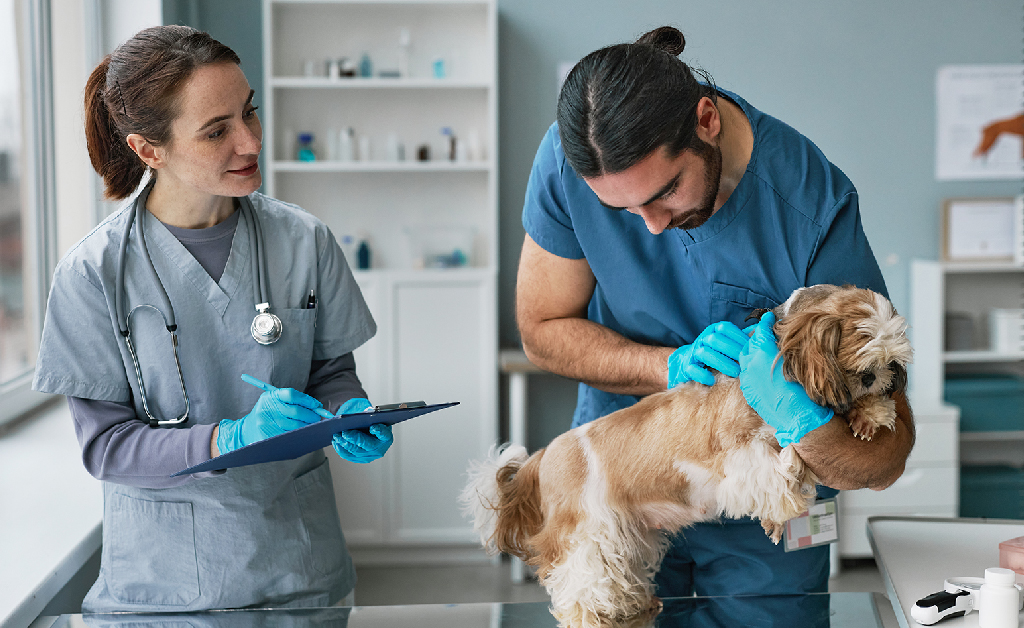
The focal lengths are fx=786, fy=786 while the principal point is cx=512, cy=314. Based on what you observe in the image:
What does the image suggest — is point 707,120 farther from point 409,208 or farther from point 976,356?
point 976,356

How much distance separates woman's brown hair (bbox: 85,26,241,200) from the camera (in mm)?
1365

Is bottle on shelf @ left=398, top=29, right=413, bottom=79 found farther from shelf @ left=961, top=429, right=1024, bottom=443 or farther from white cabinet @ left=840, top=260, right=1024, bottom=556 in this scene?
shelf @ left=961, top=429, right=1024, bottom=443

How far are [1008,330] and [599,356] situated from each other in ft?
11.1

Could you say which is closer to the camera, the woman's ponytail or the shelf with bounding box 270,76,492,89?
the woman's ponytail

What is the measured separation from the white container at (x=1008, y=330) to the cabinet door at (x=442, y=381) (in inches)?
101

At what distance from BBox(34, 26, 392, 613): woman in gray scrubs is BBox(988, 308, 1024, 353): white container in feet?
12.1

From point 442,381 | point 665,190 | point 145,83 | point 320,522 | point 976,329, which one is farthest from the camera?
point 976,329

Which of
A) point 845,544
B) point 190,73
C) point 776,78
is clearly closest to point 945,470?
point 845,544

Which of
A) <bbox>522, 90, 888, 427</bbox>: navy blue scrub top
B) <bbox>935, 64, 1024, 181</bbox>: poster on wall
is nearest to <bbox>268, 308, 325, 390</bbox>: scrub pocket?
<bbox>522, 90, 888, 427</bbox>: navy blue scrub top

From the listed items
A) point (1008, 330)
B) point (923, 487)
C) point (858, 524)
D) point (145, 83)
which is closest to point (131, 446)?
point (145, 83)

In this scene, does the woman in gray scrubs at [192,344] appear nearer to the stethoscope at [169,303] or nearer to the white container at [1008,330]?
the stethoscope at [169,303]

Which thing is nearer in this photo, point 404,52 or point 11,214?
point 11,214

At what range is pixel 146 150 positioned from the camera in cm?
143

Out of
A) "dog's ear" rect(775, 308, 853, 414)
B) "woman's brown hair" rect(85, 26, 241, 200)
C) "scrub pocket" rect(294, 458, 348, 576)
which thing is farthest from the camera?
"scrub pocket" rect(294, 458, 348, 576)
